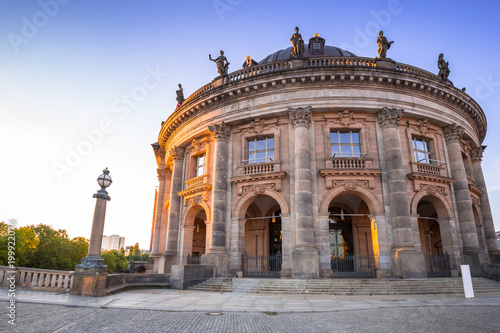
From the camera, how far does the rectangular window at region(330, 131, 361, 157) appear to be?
766 inches

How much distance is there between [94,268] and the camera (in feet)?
36.6

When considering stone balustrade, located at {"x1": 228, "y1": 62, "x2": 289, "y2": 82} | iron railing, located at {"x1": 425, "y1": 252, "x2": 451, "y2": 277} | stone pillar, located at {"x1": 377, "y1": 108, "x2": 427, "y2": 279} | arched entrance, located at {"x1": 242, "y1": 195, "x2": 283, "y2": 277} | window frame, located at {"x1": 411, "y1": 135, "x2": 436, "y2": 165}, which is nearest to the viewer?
stone pillar, located at {"x1": 377, "y1": 108, "x2": 427, "y2": 279}

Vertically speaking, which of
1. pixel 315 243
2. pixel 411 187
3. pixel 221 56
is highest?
pixel 221 56

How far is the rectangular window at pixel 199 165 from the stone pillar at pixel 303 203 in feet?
26.6

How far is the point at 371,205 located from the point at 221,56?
14.9 metres

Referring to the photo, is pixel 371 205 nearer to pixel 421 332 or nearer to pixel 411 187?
pixel 411 187

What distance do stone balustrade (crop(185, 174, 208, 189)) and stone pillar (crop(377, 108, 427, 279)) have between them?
11.9 meters

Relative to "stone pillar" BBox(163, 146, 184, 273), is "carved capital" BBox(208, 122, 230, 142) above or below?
above

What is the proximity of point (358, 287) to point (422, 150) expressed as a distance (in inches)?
470

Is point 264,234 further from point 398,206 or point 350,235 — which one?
point 398,206

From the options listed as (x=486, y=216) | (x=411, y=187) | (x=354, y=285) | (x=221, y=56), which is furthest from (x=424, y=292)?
(x=221, y=56)

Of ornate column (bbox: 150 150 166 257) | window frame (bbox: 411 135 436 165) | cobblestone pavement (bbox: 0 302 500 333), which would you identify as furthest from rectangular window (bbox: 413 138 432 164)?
ornate column (bbox: 150 150 166 257)

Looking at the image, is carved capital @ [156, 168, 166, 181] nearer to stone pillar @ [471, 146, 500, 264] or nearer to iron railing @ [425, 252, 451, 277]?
iron railing @ [425, 252, 451, 277]

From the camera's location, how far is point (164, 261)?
22.6m
